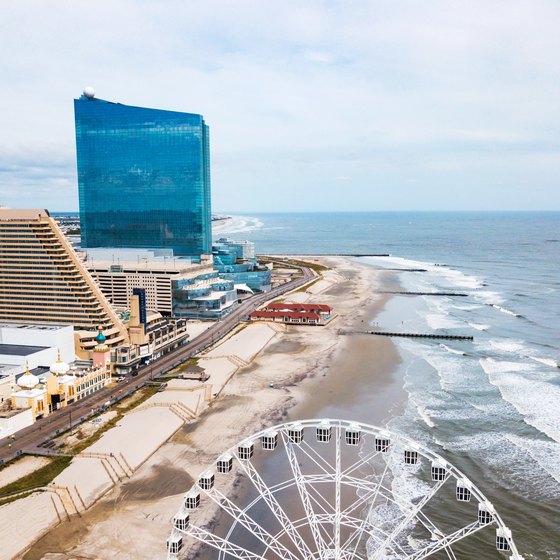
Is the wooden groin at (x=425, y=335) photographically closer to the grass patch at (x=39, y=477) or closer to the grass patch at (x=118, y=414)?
the grass patch at (x=118, y=414)

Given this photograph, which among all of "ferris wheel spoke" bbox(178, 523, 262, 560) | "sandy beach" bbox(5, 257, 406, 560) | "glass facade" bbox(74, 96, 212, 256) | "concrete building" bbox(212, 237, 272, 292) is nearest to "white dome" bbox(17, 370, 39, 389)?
"sandy beach" bbox(5, 257, 406, 560)

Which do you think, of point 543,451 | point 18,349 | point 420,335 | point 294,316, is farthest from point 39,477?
point 420,335

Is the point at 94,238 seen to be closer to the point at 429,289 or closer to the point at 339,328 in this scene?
the point at 339,328

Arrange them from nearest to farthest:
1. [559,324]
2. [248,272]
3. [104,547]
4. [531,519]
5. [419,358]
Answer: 1. [104,547]
2. [531,519]
3. [419,358]
4. [559,324]
5. [248,272]

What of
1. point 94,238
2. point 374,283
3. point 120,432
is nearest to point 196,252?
point 94,238

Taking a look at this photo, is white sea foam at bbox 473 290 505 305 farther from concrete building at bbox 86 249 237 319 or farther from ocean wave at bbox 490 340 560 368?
concrete building at bbox 86 249 237 319
